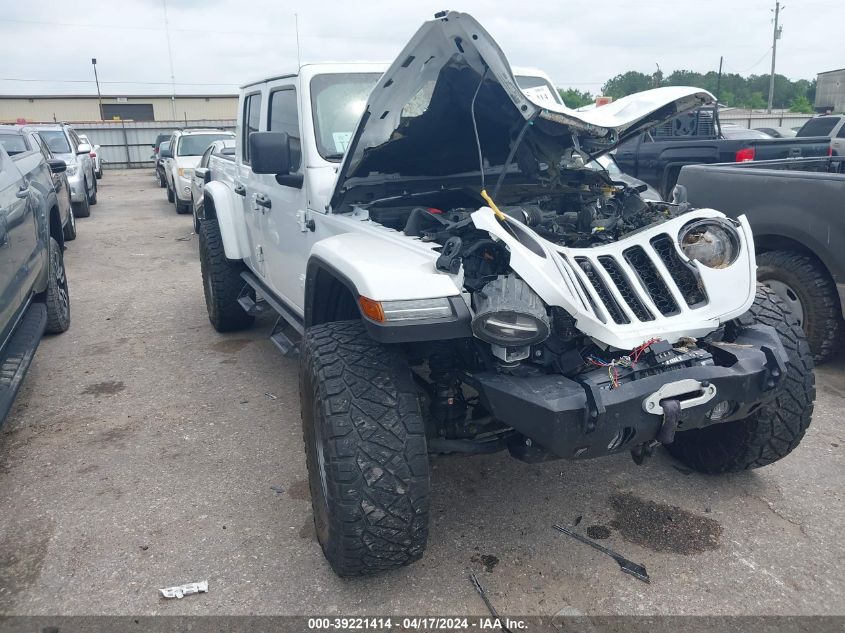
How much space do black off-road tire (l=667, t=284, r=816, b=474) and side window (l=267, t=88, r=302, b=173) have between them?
2.47 metres

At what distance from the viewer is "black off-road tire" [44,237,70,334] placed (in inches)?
220

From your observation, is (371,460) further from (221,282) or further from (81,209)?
(81,209)

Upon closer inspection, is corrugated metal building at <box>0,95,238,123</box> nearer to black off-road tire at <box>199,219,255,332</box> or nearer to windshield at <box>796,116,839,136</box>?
windshield at <box>796,116,839,136</box>

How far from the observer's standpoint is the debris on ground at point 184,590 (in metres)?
2.64

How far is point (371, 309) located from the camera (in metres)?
2.40

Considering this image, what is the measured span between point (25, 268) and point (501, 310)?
3.60 metres

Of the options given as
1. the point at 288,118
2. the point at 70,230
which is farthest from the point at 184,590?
the point at 70,230

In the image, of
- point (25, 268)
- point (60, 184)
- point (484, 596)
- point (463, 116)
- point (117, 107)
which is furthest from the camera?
point (117, 107)

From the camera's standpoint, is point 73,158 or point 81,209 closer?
point 73,158

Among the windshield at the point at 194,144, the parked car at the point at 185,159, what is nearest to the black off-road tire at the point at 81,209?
the parked car at the point at 185,159

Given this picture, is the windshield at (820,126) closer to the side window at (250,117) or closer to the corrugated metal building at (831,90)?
the side window at (250,117)

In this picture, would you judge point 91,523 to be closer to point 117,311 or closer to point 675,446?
point 675,446

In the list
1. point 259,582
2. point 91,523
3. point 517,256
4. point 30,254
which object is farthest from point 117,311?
point 517,256

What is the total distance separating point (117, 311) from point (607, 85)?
44.5 metres
